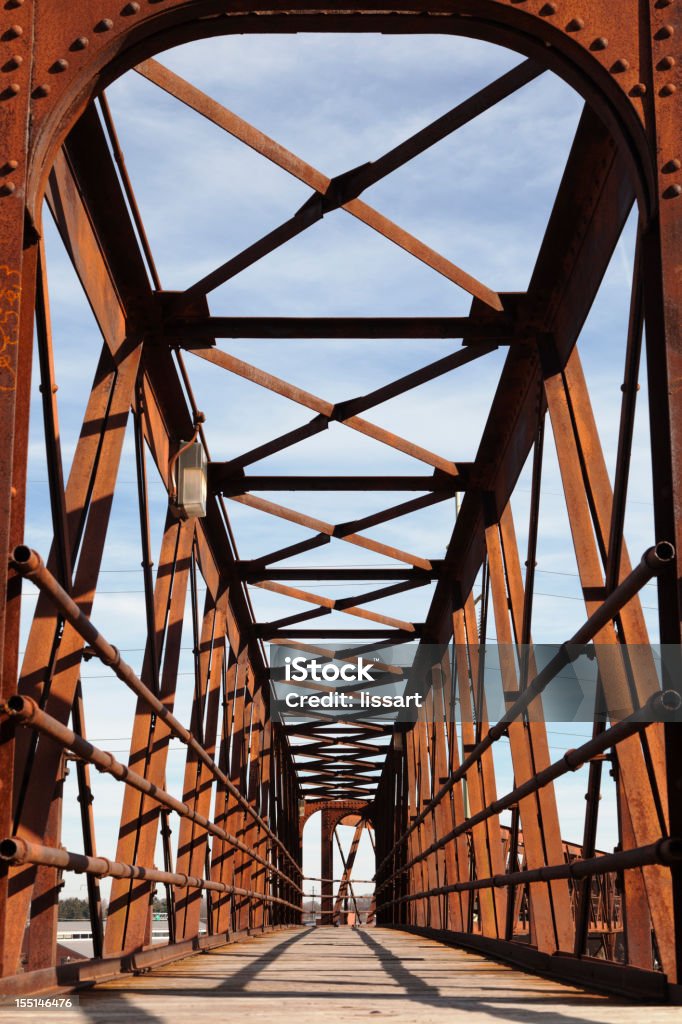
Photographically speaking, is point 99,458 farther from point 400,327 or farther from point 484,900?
point 484,900

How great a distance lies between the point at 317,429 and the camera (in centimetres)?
916

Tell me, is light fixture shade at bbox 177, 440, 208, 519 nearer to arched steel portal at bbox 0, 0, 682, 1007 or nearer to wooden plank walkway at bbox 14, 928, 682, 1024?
arched steel portal at bbox 0, 0, 682, 1007

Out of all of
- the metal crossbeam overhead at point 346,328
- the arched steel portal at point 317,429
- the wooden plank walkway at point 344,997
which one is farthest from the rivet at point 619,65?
the metal crossbeam overhead at point 346,328

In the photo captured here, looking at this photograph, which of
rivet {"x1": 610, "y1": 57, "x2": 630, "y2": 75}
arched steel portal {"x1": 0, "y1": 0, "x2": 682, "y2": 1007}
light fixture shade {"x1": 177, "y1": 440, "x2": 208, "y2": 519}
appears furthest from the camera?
light fixture shade {"x1": 177, "y1": 440, "x2": 208, "y2": 519}

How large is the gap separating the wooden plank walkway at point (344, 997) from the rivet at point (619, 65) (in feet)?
10.5

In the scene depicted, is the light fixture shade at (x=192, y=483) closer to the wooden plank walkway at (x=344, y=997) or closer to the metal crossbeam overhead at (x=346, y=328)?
the metal crossbeam overhead at (x=346, y=328)

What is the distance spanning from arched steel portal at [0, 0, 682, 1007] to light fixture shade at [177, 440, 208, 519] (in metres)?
0.46

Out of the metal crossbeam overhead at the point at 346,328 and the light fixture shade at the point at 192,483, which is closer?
the light fixture shade at the point at 192,483

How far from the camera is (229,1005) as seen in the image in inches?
137

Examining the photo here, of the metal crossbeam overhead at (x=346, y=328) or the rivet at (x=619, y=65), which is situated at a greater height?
the metal crossbeam overhead at (x=346, y=328)

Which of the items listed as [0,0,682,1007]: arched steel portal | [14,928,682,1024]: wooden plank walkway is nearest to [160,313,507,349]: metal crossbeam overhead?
[0,0,682,1007]: arched steel portal

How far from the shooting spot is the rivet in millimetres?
4230

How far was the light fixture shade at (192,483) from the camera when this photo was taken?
21.9 ft

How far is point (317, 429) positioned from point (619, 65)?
5.17 metres
